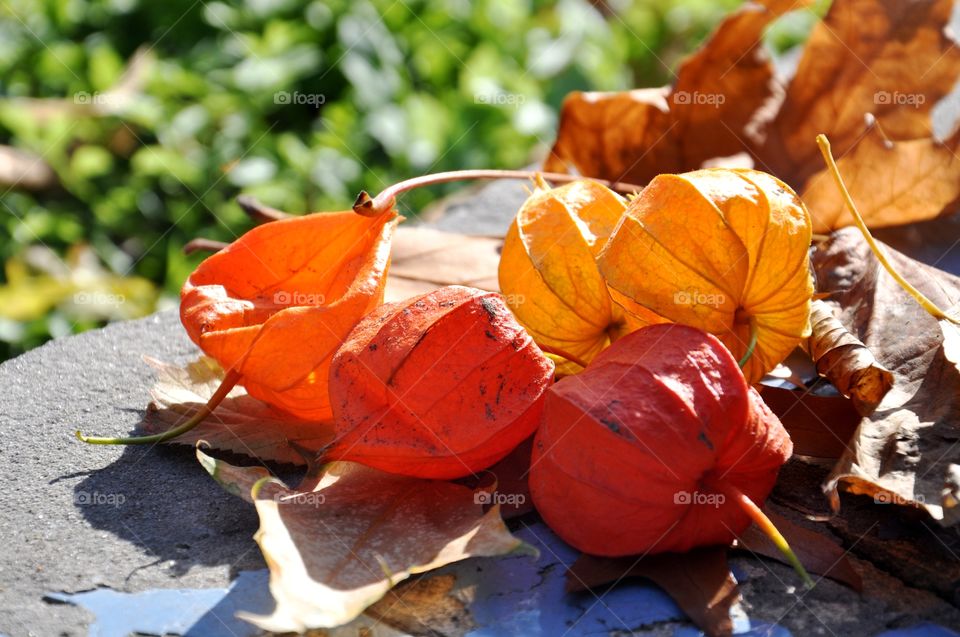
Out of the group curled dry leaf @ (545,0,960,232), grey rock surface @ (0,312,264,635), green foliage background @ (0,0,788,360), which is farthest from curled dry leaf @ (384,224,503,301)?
green foliage background @ (0,0,788,360)

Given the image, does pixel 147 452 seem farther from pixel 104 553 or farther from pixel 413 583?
pixel 413 583

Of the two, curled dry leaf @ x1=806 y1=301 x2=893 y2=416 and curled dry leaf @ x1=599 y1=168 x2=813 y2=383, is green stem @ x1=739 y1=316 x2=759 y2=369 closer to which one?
curled dry leaf @ x1=599 y1=168 x2=813 y2=383

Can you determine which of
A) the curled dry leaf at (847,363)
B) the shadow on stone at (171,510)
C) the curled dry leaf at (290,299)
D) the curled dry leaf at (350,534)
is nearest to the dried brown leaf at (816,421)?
the curled dry leaf at (847,363)

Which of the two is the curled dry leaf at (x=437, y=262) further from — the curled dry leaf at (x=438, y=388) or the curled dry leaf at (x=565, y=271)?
the curled dry leaf at (x=438, y=388)

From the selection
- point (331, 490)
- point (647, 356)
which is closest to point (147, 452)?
point (331, 490)

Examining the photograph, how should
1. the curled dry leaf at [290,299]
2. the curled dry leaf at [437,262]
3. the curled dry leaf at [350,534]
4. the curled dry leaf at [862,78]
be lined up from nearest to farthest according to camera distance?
the curled dry leaf at [350,534]
the curled dry leaf at [290,299]
the curled dry leaf at [437,262]
the curled dry leaf at [862,78]

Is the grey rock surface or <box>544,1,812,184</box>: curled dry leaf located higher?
<box>544,1,812,184</box>: curled dry leaf

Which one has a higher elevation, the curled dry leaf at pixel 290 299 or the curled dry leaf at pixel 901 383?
the curled dry leaf at pixel 290 299
